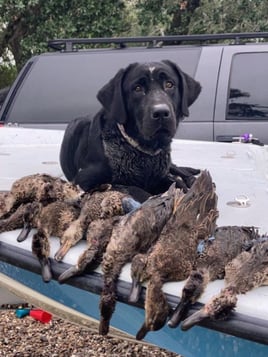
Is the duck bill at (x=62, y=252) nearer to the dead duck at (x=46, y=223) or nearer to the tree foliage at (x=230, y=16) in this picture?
the dead duck at (x=46, y=223)

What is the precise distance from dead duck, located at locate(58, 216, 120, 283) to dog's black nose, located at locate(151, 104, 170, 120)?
2.14 feet

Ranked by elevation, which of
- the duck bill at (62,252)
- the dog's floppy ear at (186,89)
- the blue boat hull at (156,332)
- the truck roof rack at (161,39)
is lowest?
the truck roof rack at (161,39)

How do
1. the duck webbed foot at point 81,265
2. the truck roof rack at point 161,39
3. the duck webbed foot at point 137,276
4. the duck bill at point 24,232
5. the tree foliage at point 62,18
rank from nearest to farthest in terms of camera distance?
the duck webbed foot at point 137,276
the duck webbed foot at point 81,265
the duck bill at point 24,232
the truck roof rack at point 161,39
the tree foliage at point 62,18

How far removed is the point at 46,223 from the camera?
212 centimetres

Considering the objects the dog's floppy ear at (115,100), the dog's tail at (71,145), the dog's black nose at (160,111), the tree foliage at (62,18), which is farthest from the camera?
the tree foliage at (62,18)

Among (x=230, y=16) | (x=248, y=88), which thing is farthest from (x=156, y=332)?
(x=230, y=16)

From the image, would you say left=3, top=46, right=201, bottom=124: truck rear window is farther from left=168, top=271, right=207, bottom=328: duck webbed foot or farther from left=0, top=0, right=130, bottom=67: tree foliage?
left=168, top=271, right=207, bottom=328: duck webbed foot

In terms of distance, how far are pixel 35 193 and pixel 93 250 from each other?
449 millimetres

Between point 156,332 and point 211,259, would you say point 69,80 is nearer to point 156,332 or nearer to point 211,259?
point 156,332

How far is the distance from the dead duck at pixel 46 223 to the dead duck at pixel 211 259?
0.50 meters

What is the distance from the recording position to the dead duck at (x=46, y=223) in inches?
80.0

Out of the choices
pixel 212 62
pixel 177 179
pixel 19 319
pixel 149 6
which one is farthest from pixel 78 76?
pixel 149 6

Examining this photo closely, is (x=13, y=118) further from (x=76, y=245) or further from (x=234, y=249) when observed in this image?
(x=234, y=249)

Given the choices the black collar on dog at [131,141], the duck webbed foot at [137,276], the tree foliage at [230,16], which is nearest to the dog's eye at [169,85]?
the black collar on dog at [131,141]
